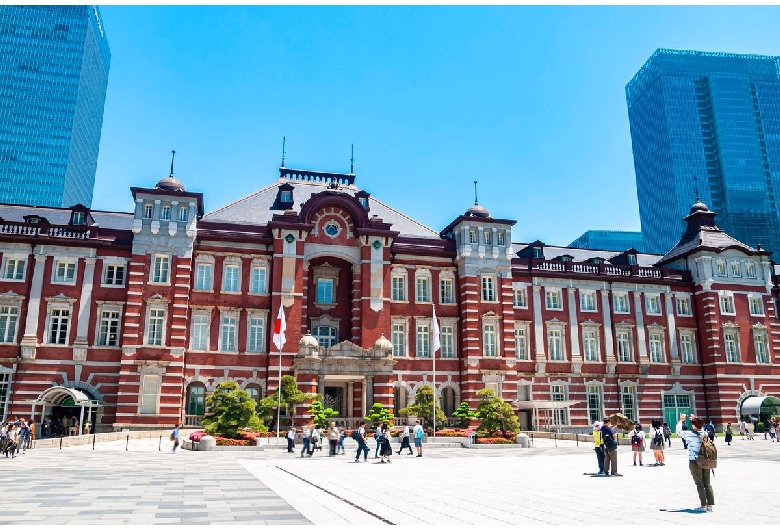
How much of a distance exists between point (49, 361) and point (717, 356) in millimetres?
48937

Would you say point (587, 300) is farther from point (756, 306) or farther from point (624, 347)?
point (756, 306)

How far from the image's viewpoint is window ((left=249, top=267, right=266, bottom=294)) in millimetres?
42125

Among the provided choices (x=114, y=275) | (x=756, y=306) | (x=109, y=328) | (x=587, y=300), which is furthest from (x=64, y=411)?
(x=756, y=306)

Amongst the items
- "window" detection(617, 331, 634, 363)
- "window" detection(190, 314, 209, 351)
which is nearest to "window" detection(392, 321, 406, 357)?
"window" detection(190, 314, 209, 351)

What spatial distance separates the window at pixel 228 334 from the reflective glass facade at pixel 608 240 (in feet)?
476

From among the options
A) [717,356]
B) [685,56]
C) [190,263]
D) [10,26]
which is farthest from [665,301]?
[10,26]

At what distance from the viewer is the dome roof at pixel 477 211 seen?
47.1 metres

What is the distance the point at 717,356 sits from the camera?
4950 centimetres

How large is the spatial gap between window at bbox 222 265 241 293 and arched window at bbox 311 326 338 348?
6275 millimetres

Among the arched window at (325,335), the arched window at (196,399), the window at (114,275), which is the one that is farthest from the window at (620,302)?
the window at (114,275)

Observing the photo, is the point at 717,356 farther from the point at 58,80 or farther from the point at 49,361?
the point at 58,80

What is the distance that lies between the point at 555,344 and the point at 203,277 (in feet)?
87.9

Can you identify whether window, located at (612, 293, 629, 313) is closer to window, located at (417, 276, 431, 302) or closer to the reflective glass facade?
window, located at (417, 276, 431, 302)

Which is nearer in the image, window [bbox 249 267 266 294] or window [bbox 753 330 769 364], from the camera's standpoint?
window [bbox 249 267 266 294]
